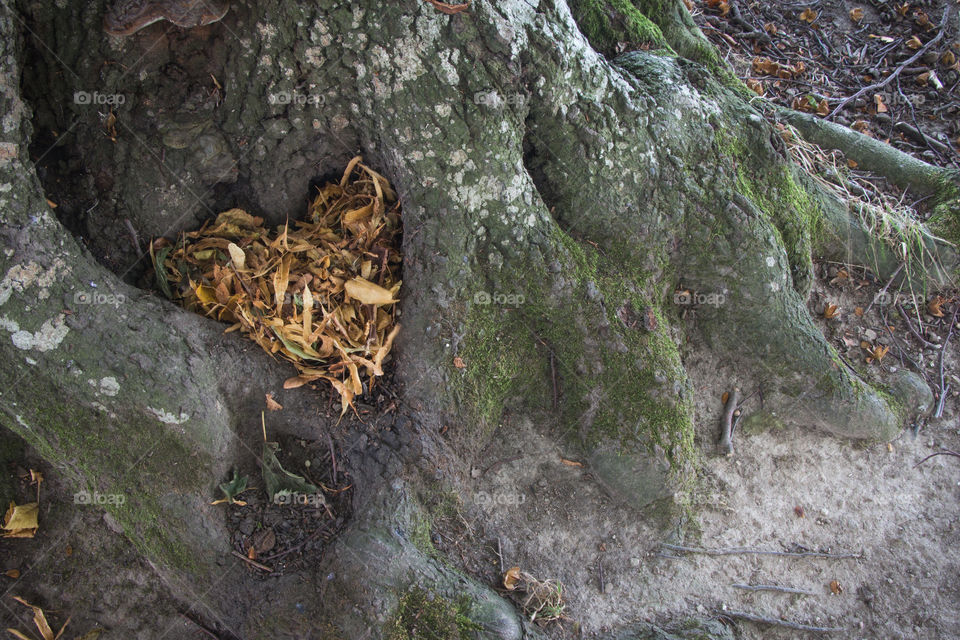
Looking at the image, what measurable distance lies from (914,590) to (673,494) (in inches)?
55.3

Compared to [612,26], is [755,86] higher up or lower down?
lower down

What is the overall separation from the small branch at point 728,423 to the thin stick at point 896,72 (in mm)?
2846

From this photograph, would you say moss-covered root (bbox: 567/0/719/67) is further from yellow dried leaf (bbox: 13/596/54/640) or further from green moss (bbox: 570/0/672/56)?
yellow dried leaf (bbox: 13/596/54/640)

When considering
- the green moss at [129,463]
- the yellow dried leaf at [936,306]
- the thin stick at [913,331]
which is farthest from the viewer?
the yellow dried leaf at [936,306]

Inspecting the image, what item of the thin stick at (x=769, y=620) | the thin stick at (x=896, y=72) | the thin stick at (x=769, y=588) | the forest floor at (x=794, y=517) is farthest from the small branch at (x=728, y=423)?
the thin stick at (x=896, y=72)

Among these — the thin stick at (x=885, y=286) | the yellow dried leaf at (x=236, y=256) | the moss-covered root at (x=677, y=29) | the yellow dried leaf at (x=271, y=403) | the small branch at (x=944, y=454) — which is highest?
the moss-covered root at (x=677, y=29)

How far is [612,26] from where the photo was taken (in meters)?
3.34

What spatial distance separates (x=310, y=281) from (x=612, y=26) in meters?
2.23

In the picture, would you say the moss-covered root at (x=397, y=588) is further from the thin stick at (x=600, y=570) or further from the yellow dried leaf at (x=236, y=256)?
the yellow dried leaf at (x=236, y=256)

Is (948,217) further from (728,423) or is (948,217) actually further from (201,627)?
(201,627)

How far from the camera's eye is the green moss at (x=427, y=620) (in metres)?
2.14

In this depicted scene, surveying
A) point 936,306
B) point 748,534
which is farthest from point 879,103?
point 748,534

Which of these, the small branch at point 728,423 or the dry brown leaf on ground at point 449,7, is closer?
the dry brown leaf on ground at point 449,7

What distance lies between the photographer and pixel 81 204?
2.36m
